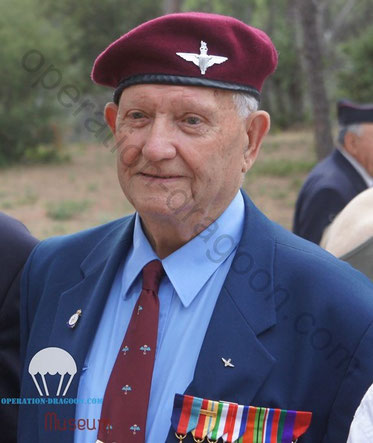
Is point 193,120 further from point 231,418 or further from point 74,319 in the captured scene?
point 231,418

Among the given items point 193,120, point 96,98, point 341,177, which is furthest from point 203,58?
point 96,98

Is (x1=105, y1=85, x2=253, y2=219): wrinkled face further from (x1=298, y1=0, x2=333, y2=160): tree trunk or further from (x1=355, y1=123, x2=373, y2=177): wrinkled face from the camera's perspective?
(x1=298, y1=0, x2=333, y2=160): tree trunk

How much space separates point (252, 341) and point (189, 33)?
34.5 inches

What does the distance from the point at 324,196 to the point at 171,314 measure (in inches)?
101

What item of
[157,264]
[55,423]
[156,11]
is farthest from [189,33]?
[156,11]

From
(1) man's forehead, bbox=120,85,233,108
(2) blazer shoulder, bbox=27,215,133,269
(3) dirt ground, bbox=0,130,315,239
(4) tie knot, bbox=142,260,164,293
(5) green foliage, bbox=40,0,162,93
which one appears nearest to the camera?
(1) man's forehead, bbox=120,85,233,108

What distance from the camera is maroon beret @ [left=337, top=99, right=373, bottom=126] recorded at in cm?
489

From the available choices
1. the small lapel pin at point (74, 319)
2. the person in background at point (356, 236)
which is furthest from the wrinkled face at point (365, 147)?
the small lapel pin at point (74, 319)

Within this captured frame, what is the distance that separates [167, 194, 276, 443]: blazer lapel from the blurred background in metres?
1.11

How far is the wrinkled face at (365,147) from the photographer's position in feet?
15.4

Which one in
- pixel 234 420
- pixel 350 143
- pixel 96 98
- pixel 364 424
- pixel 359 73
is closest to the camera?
pixel 364 424

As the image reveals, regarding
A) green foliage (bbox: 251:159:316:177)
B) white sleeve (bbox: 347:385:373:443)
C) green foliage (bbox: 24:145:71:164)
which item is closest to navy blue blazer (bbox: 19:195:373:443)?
white sleeve (bbox: 347:385:373:443)

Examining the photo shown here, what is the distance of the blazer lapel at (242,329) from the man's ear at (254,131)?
20 centimetres

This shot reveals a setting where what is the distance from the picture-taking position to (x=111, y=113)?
2.19 metres
